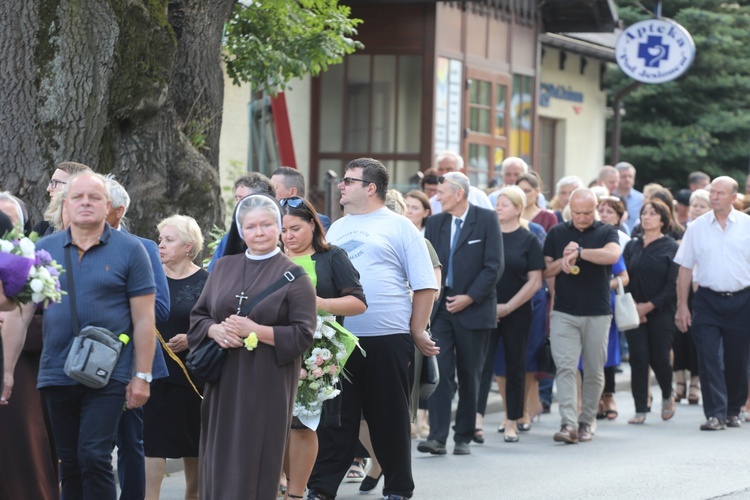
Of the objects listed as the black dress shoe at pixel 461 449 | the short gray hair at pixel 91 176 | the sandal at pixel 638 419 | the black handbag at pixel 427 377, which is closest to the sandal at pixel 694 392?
the sandal at pixel 638 419

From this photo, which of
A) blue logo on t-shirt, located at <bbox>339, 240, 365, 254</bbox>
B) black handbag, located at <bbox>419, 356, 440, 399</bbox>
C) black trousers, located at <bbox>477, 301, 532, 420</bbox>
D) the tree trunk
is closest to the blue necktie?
black trousers, located at <bbox>477, 301, 532, 420</bbox>

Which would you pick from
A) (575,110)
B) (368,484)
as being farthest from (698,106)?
(368,484)

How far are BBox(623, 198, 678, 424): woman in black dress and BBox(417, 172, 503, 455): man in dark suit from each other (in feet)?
8.27

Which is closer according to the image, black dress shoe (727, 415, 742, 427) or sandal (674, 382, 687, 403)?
black dress shoe (727, 415, 742, 427)

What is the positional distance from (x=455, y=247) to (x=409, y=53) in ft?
33.3

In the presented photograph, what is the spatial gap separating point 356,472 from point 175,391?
213cm

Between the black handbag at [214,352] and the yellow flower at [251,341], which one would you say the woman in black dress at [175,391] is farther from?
the yellow flower at [251,341]

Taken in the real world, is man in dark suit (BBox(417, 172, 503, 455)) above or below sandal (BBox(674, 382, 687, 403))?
above

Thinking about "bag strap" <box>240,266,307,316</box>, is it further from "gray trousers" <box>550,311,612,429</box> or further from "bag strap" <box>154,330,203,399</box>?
"gray trousers" <box>550,311,612,429</box>

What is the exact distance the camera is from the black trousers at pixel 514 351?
38.5 feet

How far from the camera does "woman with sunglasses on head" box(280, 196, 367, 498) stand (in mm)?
7949

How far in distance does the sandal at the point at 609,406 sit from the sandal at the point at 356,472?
3881 mm

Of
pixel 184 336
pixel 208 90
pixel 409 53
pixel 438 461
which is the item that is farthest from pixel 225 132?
pixel 184 336

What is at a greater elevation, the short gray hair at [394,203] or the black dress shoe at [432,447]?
the short gray hair at [394,203]
